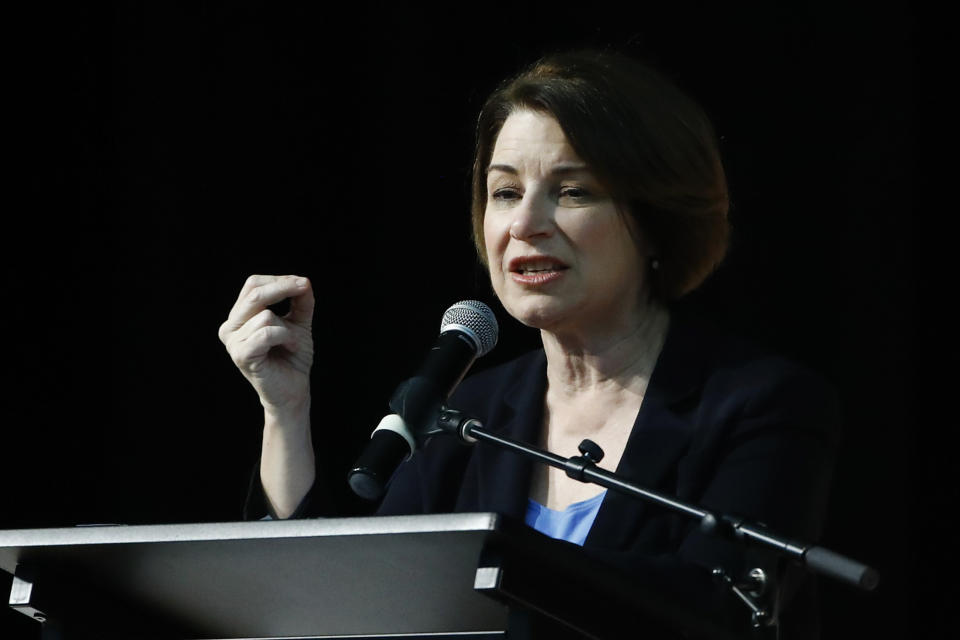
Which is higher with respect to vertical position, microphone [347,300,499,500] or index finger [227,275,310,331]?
index finger [227,275,310,331]

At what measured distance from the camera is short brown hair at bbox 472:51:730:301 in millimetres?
2238

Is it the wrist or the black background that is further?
the black background

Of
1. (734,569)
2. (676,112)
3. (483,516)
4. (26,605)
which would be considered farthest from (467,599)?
(676,112)

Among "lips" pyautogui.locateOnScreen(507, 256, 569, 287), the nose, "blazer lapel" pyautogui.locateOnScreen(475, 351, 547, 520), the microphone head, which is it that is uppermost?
the nose

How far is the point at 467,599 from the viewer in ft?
4.85

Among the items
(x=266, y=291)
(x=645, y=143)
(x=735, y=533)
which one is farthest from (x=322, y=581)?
(x=645, y=143)

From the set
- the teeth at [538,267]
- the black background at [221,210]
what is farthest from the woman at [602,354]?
the black background at [221,210]

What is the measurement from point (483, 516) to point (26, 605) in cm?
62

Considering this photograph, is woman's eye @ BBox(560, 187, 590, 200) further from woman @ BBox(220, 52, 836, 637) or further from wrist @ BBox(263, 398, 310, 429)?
wrist @ BBox(263, 398, 310, 429)

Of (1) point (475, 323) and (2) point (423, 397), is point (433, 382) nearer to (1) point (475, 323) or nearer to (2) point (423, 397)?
(2) point (423, 397)

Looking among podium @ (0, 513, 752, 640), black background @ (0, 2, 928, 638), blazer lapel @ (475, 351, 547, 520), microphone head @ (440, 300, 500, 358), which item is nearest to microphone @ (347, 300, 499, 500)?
microphone head @ (440, 300, 500, 358)

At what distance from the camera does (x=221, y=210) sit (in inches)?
134

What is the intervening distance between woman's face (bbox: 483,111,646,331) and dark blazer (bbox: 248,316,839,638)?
0.16 m

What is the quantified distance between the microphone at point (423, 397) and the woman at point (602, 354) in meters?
0.27
